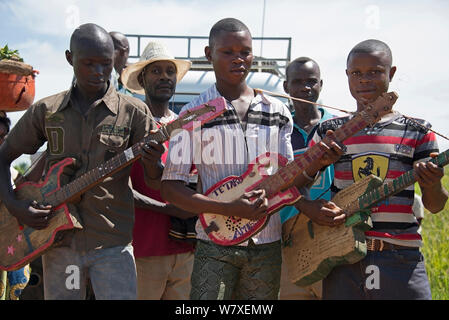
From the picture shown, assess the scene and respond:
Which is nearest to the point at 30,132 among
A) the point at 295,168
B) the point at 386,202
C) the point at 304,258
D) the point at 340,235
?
the point at 295,168

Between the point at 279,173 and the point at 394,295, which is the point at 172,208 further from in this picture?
the point at 394,295

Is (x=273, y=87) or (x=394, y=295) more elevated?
(x=273, y=87)

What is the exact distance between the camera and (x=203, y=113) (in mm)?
3504

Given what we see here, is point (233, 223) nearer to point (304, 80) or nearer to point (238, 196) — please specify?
point (238, 196)

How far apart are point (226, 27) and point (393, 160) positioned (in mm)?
1236

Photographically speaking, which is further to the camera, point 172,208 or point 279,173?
point 172,208

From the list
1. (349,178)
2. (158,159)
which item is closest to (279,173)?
(349,178)

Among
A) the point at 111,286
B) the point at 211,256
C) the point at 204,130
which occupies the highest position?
the point at 204,130

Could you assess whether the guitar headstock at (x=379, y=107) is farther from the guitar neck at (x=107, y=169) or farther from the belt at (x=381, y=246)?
the guitar neck at (x=107, y=169)

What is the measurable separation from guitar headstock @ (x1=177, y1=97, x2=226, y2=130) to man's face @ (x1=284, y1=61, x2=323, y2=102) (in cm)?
160

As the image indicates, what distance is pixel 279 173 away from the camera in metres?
3.49

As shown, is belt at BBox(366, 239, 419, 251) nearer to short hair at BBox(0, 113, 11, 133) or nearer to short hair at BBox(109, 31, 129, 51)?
short hair at BBox(0, 113, 11, 133)
